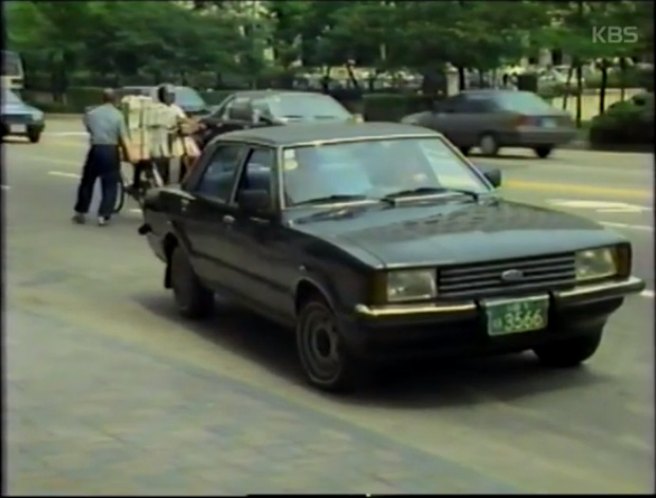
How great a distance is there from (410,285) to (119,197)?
9.20 meters

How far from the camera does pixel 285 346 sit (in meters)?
7.60

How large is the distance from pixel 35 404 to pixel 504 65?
2492 mm

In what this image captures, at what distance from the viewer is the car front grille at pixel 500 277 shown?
5.99 meters

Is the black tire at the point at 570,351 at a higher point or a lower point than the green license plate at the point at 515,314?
lower

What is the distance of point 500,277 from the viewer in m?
6.05

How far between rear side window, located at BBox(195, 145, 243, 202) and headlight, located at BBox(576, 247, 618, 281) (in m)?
2.28

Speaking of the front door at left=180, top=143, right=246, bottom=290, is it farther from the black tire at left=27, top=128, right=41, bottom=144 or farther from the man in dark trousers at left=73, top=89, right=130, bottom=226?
the man in dark trousers at left=73, top=89, right=130, bottom=226

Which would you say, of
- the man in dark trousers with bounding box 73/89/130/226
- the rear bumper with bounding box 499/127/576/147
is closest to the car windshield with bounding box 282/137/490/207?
the rear bumper with bounding box 499/127/576/147

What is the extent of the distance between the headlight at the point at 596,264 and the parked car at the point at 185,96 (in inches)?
130

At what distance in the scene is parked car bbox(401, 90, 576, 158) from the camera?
9.08 metres

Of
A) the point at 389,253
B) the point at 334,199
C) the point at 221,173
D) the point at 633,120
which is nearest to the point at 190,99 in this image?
the point at 221,173

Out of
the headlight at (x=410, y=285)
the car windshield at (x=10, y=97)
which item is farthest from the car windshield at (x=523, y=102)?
the car windshield at (x=10, y=97)

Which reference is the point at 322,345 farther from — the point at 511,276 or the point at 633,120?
the point at 633,120

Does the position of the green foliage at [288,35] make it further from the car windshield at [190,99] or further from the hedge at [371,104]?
the car windshield at [190,99]
